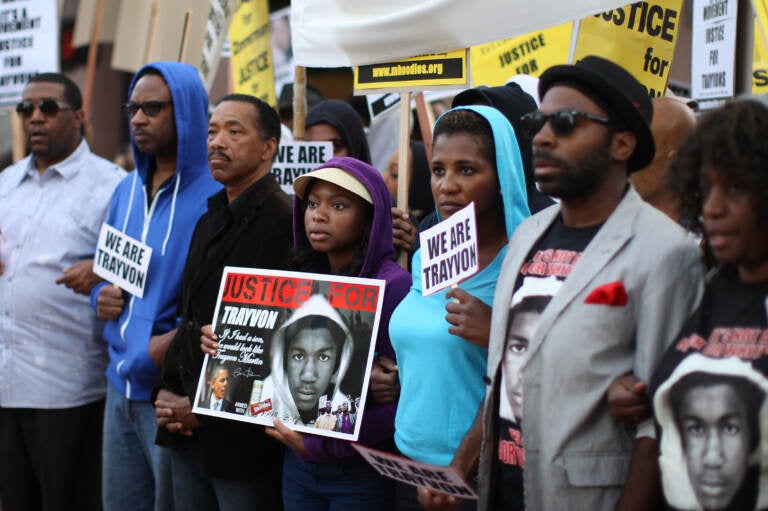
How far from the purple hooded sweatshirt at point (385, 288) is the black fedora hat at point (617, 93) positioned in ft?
3.68

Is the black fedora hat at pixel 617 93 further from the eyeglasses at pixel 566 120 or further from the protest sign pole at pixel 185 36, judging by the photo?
the protest sign pole at pixel 185 36

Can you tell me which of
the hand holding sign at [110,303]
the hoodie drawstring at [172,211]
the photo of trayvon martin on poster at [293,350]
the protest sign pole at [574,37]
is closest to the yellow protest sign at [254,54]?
the hoodie drawstring at [172,211]

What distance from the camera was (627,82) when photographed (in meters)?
2.74

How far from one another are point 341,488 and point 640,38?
9.32 ft

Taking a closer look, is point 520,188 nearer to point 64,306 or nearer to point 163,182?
point 163,182

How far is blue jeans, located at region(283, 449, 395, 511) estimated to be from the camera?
3557 mm

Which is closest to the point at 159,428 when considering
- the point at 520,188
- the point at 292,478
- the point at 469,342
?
the point at 292,478

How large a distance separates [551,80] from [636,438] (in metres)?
1.06

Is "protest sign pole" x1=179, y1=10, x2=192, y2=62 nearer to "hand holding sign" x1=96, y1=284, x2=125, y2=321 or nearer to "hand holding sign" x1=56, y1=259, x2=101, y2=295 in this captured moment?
"hand holding sign" x1=56, y1=259, x2=101, y2=295

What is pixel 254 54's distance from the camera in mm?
7043

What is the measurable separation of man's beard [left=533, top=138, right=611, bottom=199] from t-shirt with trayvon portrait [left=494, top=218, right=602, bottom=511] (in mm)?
124

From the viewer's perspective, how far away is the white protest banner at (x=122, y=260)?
4457 millimetres

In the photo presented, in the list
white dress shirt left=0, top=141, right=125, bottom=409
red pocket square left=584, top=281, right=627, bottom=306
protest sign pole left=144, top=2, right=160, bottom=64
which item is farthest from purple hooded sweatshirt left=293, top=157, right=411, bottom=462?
protest sign pole left=144, top=2, right=160, bottom=64

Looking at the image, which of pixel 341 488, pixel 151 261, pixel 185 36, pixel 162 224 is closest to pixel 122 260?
pixel 151 261
